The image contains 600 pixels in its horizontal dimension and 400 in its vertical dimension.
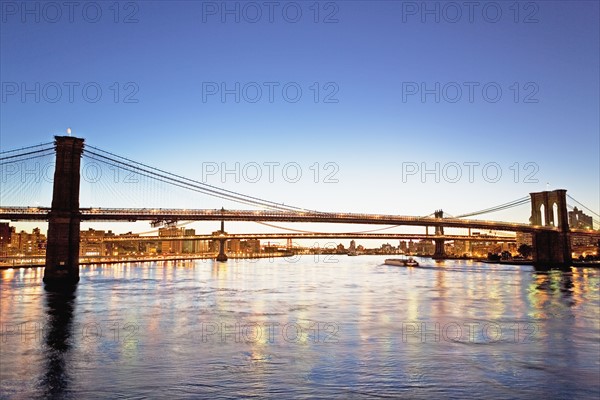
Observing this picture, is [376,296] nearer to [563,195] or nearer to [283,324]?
[283,324]

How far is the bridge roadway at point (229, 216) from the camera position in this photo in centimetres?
4878

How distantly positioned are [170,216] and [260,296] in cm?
2225

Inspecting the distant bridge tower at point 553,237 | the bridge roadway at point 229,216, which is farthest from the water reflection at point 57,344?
the distant bridge tower at point 553,237

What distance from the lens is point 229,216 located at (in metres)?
65.2

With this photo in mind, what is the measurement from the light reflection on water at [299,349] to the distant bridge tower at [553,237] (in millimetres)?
59751

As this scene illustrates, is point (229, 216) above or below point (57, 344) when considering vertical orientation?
above


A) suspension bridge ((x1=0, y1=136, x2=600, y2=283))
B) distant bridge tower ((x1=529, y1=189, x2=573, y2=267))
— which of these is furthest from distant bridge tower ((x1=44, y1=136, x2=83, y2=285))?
distant bridge tower ((x1=529, y1=189, x2=573, y2=267))

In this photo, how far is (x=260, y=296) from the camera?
3966cm

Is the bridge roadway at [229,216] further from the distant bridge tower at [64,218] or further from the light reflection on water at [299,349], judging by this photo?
the light reflection on water at [299,349]

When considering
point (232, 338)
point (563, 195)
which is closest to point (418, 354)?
point (232, 338)

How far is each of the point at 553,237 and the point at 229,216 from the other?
58.7 m

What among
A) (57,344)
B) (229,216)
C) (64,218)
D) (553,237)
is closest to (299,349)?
(57,344)

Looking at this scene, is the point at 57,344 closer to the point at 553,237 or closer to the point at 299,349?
the point at 299,349

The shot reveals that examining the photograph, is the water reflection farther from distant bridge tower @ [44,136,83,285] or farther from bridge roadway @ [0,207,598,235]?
bridge roadway @ [0,207,598,235]
